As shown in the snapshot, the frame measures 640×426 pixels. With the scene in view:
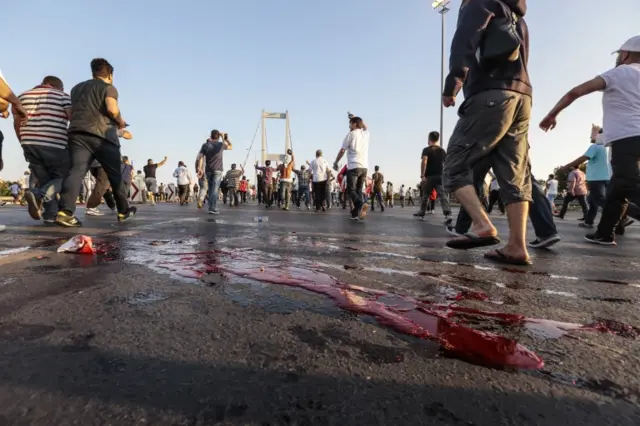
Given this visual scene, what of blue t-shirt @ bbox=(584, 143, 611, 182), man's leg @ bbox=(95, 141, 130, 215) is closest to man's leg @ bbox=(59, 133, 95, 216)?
man's leg @ bbox=(95, 141, 130, 215)

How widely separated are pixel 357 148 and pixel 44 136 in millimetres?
4975

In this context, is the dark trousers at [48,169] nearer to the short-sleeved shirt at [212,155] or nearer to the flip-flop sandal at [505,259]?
the short-sleeved shirt at [212,155]

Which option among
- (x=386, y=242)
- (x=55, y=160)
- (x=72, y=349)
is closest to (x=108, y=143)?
(x=55, y=160)

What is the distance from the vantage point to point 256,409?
74cm

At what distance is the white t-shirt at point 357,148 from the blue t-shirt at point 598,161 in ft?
11.9

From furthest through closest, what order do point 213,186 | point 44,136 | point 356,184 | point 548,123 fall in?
point 213,186 → point 356,184 → point 44,136 → point 548,123

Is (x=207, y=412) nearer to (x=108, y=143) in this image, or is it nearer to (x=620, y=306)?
(x=620, y=306)

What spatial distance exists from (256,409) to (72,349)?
0.58 m

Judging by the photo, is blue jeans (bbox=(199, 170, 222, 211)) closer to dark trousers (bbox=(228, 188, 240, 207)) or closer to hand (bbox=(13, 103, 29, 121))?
hand (bbox=(13, 103, 29, 121))

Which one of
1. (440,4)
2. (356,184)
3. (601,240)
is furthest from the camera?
Answer: (440,4)

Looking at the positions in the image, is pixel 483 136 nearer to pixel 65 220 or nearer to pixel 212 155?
pixel 65 220

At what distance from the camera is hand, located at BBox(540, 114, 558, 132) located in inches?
120

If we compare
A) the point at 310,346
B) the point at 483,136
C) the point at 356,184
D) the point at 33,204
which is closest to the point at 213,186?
the point at 356,184

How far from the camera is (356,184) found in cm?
777
